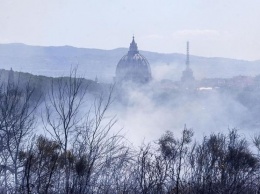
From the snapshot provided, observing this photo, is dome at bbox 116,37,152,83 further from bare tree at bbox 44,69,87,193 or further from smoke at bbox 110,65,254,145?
bare tree at bbox 44,69,87,193

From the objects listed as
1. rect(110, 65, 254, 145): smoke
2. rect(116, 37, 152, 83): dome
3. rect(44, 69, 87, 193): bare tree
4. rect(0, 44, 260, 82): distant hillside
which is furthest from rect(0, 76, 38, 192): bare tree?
rect(0, 44, 260, 82): distant hillside

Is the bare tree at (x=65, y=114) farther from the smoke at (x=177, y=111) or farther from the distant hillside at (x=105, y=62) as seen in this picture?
the distant hillside at (x=105, y=62)

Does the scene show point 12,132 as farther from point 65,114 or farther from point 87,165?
point 87,165

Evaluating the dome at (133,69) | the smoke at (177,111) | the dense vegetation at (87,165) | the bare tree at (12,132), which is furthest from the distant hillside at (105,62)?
the dense vegetation at (87,165)

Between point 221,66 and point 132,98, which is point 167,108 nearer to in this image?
point 132,98

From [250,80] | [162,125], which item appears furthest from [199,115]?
[250,80]
